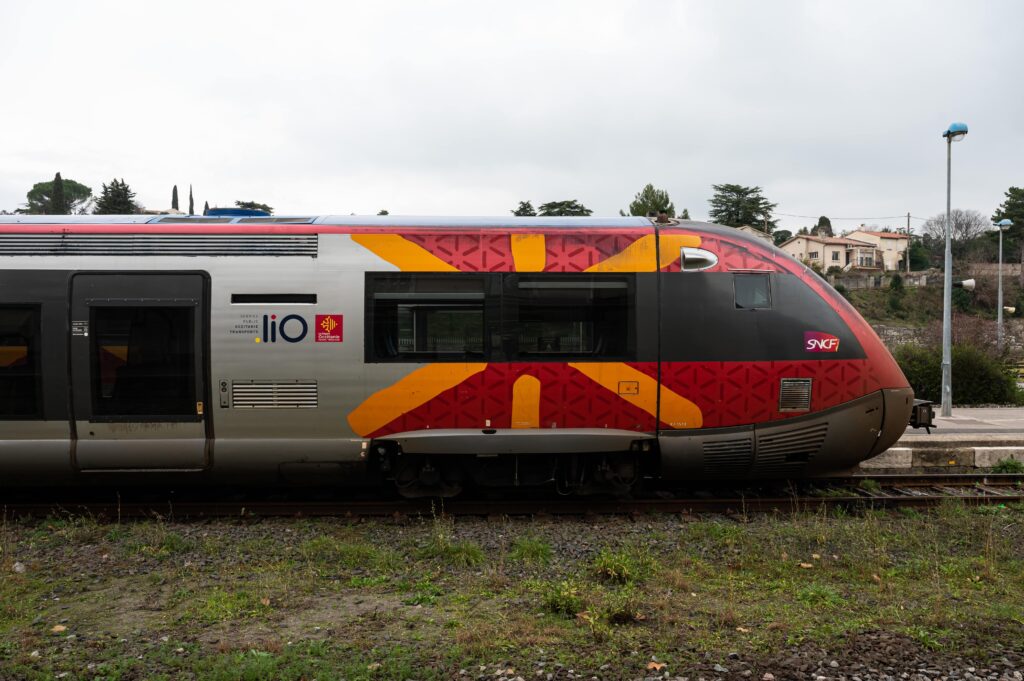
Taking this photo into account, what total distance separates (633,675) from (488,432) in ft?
12.2

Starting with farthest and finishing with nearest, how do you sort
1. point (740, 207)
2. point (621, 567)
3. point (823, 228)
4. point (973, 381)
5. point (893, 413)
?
point (823, 228) → point (740, 207) → point (973, 381) → point (893, 413) → point (621, 567)

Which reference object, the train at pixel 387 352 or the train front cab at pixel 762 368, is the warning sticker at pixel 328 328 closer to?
the train at pixel 387 352

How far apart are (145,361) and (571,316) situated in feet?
15.5

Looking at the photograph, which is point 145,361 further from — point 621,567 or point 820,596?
point 820,596


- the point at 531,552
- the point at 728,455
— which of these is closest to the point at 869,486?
the point at 728,455

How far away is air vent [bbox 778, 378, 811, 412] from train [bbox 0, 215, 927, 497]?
0.03 metres

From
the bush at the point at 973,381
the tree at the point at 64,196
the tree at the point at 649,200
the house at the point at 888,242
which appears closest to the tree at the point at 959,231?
the house at the point at 888,242

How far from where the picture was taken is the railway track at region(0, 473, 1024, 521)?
7.97 m

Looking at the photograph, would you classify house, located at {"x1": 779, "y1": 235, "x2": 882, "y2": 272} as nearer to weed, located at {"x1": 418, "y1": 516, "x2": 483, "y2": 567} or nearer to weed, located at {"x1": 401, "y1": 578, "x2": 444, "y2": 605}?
weed, located at {"x1": 418, "y1": 516, "x2": 483, "y2": 567}

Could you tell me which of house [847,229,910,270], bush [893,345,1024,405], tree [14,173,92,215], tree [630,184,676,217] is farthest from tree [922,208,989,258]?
tree [14,173,92,215]

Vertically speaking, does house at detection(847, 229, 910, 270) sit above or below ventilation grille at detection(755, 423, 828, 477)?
above

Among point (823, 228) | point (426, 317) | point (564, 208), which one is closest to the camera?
point (426, 317)

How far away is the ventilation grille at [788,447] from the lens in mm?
7871

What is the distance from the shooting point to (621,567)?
19.4 feet
